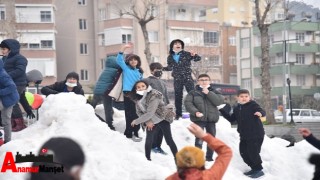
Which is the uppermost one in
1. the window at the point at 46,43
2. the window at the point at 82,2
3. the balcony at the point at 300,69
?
the window at the point at 82,2

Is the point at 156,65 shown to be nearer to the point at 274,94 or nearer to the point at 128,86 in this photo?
the point at 128,86

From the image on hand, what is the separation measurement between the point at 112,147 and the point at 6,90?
1888 millimetres

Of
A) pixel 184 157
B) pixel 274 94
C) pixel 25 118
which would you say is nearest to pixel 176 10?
pixel 274 94

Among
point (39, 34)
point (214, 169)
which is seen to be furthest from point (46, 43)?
point (214, 169)

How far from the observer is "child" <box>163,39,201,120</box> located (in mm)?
12789

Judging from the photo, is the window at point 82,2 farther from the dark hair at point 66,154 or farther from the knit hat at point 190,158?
the dark hair at point 66,154

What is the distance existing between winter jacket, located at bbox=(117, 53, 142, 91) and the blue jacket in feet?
0.95

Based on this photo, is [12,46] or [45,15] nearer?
[12,46]

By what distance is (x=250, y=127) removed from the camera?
11.4 m

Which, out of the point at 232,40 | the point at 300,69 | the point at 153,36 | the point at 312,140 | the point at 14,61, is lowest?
the point at 300,69

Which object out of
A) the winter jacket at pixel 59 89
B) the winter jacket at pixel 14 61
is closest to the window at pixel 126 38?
the winter jacket at pixel 59 89

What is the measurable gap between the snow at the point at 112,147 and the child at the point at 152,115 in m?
0.35

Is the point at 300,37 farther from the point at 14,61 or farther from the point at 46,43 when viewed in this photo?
the point at 14,61

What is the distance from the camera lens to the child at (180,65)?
12.8m
